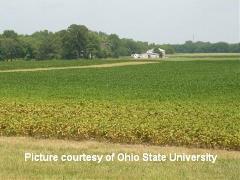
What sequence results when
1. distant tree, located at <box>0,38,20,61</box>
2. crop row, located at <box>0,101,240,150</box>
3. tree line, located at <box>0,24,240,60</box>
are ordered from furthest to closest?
tree line, located at <box>0,24,240,60</box> → distant tree, located at <box>0,38,20,61</box> → crop row, located at <box>0,101,240,150</box>

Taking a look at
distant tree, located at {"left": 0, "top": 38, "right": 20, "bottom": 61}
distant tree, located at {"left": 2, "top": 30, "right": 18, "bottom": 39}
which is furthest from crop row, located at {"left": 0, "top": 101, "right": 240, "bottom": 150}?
distant tree, located at {"left": 2, "top": 30, "right": 18, "bottom": 39}

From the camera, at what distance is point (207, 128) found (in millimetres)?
12344

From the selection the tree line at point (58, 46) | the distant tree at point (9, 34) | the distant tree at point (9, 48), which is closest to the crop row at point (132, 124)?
the tree line at point (58, 46)

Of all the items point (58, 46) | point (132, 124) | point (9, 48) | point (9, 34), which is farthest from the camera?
point (9, 34)

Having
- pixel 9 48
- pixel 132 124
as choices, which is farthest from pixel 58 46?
pixel 132 124

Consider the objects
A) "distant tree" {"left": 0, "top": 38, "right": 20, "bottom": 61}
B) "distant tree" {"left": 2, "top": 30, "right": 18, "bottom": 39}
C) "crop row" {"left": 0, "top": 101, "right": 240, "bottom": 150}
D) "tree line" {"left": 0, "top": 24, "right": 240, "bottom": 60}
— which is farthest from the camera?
"distant tree" {"left": 2, "top": 30, "right": 18, "bottom": 39}

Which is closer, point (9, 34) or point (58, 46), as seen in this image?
point (58, 46)

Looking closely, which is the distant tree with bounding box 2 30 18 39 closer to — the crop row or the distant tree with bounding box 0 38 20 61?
the distant tree with bounding box 0 38 20 61

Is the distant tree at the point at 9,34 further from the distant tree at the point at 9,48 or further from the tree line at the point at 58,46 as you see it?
the distant tree at the point at 9,48

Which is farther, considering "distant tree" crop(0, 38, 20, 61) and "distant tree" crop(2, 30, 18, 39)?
"distant tree" crop(2, 30, 18, 39)

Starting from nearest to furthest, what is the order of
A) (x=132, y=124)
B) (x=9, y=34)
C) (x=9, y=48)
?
(x=132, y=124) < (x=9, y=48) < (x=9, y=34)

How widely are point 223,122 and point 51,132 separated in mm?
4845

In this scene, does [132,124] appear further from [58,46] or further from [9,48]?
[9,48]

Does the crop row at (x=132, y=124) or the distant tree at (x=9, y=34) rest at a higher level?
the distant tree at (x=9, y=34)
